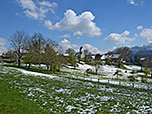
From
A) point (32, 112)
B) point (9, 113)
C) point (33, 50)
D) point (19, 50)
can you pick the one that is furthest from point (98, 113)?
point (19, 50)

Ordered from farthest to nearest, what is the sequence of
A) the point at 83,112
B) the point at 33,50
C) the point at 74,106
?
the point at 33,50
the point at 74,106
the point at 83,112

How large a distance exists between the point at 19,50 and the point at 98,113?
128ft

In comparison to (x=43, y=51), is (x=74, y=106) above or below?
below

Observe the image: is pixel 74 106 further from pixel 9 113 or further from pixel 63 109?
pixel 9 113

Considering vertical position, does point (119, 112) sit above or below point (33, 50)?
below

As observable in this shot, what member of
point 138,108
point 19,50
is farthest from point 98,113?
point 19,50

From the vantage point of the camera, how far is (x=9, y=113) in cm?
781

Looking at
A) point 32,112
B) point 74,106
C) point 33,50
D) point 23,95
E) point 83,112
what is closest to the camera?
point 32,112

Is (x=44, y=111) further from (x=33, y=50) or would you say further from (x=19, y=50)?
(x=19, y=50)

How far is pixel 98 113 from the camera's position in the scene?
9.06 m

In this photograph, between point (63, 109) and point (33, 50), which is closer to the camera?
point (63, 109)

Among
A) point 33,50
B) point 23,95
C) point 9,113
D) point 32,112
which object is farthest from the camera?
point 33,50

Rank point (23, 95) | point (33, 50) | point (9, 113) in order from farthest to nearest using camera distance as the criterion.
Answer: point (33, 50), point (23, 95), point (9, 113)

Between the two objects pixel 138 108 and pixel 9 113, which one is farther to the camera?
pixel 138 108
